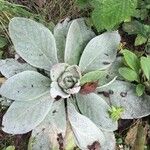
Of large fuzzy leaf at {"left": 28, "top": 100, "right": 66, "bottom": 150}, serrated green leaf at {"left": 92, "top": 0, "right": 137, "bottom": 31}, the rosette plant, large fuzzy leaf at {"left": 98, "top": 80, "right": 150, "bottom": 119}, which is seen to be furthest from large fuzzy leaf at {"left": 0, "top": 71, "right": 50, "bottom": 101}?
serrated green leaf at {"left": 92, "top": 0, "right": 137, "bottom": 31}

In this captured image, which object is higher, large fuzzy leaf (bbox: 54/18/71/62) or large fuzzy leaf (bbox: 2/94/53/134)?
large fuzzy leaf (bbox: 54/18/71/62)

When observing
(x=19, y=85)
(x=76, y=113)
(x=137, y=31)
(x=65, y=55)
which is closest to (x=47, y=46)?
(x=65, y=55)

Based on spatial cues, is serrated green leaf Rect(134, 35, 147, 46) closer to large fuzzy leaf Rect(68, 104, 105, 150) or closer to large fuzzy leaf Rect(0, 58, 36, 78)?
large fuzzy leaf Rect(68, 104, 105, 150)

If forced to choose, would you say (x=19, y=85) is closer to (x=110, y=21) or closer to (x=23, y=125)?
(x=23, y=125)

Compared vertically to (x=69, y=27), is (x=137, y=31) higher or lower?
lower

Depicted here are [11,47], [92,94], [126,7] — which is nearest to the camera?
[126,7]

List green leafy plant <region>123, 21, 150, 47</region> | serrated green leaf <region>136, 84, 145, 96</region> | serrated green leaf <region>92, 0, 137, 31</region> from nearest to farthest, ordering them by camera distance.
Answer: serrated green leaf <region>92, 0, 137, 31</region>, serrated green leaf <region>136, 84, 145, 96</region>, green leafy plant <region>123, 21, 150, 47</region>

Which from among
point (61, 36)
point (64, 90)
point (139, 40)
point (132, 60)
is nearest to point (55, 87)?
point (64, 90)

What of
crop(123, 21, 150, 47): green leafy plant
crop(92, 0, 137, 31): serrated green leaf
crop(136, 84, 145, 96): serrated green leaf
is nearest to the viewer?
crop(92, 0, 137, 31): serrated green leaf
